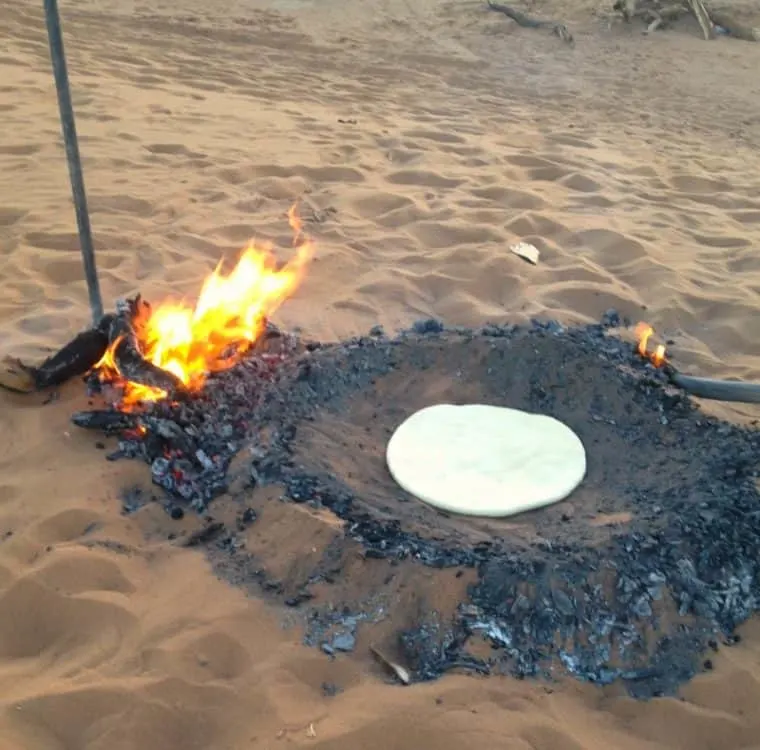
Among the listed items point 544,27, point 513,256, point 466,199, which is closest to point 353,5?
point 544,27

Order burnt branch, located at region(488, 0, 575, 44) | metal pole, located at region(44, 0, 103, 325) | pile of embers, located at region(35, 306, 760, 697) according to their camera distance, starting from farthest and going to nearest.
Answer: burnt branch, located at region(488, 0, 575, 44)
metal pole, located at region(44, 0, 103, 325)
pile of embers, located at region(35, 306, 760, 697)

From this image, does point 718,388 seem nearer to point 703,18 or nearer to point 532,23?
point 532,23

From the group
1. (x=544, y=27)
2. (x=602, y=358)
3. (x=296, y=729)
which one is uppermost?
(x=544, y=27)

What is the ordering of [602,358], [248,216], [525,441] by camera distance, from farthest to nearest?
1. [248,216]
2. [602,358]
3. [525,441]

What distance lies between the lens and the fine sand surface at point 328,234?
6.62 feet

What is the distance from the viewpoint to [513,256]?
4457mm

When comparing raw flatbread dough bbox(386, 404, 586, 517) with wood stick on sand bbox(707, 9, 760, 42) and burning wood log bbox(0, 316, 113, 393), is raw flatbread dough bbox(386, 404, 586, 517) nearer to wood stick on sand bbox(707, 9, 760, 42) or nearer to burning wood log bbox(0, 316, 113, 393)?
burning wood log bbox(0, 316, 113, 393)

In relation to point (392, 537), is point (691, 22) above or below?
above

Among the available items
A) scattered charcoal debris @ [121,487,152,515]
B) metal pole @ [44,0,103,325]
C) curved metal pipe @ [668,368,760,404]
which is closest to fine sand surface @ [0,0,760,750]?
scattered charcoal debris @ [121,487,152,515]

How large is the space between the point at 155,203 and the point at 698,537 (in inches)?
142

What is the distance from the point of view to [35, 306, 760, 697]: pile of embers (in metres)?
2.21

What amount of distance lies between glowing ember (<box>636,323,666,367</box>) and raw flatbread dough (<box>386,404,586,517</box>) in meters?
0.61

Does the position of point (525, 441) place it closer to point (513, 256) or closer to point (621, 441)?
point (621, 441)

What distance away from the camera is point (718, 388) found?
10.1ft
